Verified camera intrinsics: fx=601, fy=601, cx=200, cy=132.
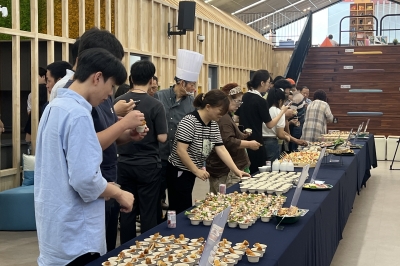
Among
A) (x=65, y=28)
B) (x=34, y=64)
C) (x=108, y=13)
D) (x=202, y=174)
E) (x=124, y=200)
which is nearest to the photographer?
(x=124, y=200)

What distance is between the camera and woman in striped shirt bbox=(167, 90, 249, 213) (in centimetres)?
416

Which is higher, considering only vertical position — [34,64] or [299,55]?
[299,55]

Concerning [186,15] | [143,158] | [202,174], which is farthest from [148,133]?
[186,15]

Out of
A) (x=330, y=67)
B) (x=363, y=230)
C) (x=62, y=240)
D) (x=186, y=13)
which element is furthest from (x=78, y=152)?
(x=330, y=67)

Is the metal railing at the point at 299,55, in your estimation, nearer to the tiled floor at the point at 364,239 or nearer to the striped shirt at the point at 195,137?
the tiled floor at the point at 364,239

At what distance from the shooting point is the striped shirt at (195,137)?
4.19 m

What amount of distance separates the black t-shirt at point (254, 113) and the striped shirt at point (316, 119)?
2.93 m

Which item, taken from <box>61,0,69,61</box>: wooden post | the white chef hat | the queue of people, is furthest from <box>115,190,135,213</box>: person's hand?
<box>61,0,69,61</box>: wooden post

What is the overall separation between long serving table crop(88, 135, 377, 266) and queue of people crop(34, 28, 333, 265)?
0.78ft

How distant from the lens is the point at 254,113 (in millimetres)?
5930

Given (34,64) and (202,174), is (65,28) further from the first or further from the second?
(202,174)

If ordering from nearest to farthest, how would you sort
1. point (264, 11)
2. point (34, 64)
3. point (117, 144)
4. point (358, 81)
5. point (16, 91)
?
1. point (117, 144)
2. point (16, 91)
3. point (34, 64)
4. point (358, 81)
5. point (264, 11)

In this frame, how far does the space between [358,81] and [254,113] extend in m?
9.51

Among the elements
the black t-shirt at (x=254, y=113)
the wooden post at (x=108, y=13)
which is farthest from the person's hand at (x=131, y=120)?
the wooden post at (x=108, y=13)
